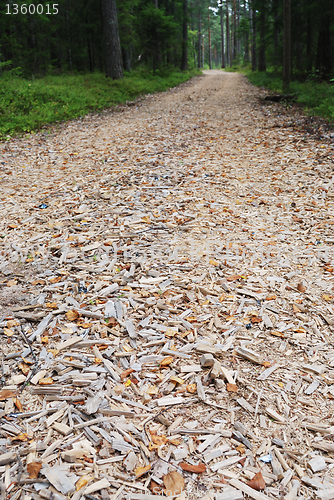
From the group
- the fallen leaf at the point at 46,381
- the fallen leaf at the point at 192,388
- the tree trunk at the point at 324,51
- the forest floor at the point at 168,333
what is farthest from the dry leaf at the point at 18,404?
the tree trunk at the point at 324,51

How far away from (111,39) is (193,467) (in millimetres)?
16454

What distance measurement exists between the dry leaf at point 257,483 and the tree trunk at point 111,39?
16.6m

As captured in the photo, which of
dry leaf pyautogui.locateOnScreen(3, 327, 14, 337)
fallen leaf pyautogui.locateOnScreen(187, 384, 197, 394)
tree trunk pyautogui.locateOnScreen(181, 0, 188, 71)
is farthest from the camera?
tree trunk pyautogui.locateOnScreen(181, 0, 188, 71)

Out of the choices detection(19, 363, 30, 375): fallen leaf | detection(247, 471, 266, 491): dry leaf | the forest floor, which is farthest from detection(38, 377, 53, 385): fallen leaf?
detection(247, 471, 266, 491): dry leaf

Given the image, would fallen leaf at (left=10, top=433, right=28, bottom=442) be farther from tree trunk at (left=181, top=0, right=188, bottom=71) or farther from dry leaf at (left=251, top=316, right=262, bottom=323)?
tree trunk at (left=181, top=0, right=188, bottom=71)

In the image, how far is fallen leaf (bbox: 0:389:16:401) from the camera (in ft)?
7.27

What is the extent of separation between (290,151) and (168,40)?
18.4m

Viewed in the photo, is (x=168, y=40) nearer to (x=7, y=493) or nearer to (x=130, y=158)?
(x=130, y=158)

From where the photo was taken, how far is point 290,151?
7098mm

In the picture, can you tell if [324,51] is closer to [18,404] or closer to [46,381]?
[46,381]

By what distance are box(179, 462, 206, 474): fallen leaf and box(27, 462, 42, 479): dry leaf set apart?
29.3 inches

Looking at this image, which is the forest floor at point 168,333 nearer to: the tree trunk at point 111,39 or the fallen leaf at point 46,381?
the fallen leaf at point 46,381

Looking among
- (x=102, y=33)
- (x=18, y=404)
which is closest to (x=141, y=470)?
(x=18, y=404)

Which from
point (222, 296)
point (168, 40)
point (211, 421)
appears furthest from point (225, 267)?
point (168, 40)
